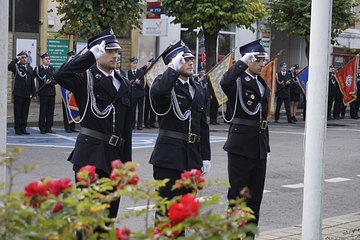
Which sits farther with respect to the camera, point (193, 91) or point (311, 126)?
point (193, 91)

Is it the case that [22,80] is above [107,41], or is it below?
below

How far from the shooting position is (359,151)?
59.6 ft

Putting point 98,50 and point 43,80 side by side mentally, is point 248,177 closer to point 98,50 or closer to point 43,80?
point 98,50

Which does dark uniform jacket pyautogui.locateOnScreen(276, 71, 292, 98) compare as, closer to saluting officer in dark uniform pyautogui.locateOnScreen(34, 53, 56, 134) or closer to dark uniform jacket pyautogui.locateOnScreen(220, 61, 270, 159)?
saluting officer in dark uniform pyautogui.locateOnScreen(34, 53, 56, 134)

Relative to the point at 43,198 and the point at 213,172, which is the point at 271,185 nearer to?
the point at 213,172

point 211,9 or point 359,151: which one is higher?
point 211,9

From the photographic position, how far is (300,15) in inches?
1211

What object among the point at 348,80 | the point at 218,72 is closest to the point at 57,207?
the point at 218,72

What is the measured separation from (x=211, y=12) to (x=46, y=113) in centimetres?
688

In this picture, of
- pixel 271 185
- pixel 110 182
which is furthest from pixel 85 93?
pixel 271 185

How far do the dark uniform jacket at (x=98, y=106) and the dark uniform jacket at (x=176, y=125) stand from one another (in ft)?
1.16

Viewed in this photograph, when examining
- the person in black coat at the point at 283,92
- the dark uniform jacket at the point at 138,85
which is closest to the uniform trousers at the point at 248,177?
the dark uniform jacket at the point at 138,85

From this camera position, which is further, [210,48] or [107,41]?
[210,48]

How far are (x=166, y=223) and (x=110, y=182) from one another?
0.34 m
